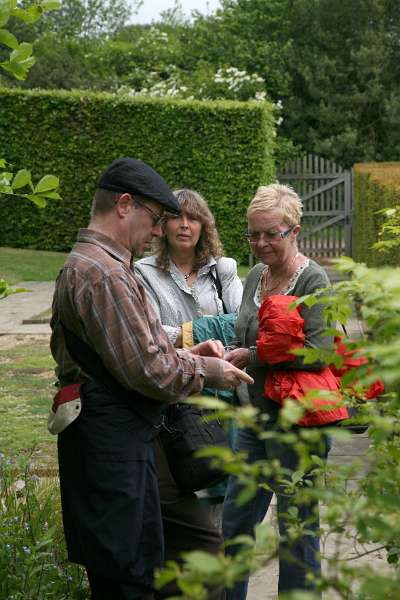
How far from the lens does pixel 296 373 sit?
149 inches

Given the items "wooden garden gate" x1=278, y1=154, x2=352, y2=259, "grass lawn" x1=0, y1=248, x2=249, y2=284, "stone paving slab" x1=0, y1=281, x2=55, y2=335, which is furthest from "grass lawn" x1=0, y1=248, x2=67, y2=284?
"wooden garden gate" x1=278, y1=154, x2=352, y2=259

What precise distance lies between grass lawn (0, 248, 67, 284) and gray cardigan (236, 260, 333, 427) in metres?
13.4

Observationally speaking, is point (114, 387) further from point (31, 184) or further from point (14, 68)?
point (14, 68)

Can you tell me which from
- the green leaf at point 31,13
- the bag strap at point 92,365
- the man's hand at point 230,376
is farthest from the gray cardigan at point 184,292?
the green leaf at point 31,13

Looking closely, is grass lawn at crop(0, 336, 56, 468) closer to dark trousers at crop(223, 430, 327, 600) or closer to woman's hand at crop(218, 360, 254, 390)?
dark trousers at crop(223, 430, 327, 600)

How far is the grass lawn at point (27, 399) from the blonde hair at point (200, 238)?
5.35 ft

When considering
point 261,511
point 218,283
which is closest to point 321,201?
point 218,283

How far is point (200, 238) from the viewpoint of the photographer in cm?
445

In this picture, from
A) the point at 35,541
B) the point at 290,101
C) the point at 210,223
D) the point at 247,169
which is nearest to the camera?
the point at 35,541

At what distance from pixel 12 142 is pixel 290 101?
15798 mm

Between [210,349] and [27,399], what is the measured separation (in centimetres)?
529

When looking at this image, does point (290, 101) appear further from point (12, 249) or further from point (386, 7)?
point (12, 249)

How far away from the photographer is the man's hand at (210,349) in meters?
3.59

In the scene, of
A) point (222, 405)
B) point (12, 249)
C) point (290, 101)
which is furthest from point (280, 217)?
point (290, 101)
